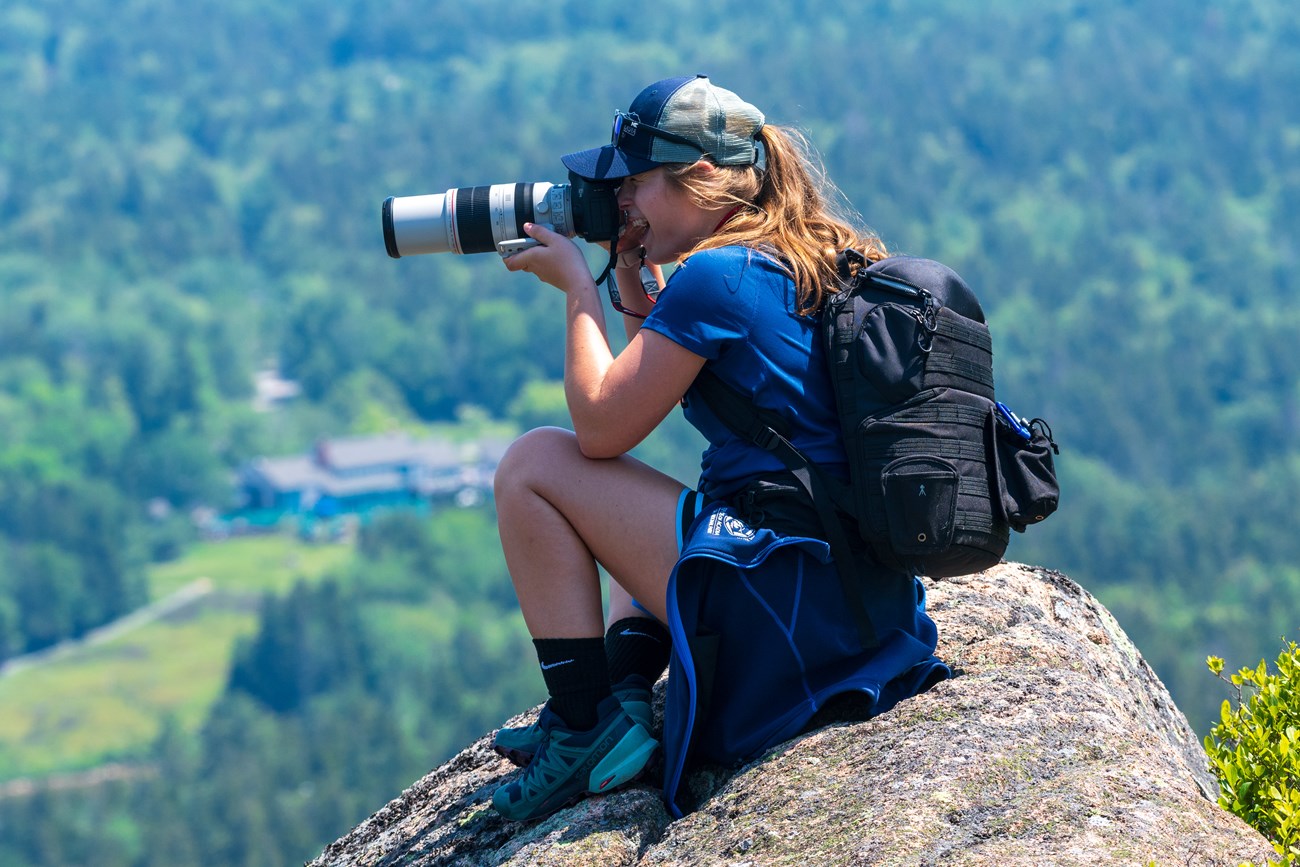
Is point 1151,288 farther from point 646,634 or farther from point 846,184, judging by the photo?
point 646,634

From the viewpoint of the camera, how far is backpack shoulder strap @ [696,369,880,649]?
3398 mm

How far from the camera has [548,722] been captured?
12.0 feet

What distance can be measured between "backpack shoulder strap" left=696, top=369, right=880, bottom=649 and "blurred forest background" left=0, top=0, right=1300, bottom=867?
155ft

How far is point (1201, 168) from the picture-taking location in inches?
5404

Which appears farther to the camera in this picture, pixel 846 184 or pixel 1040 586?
pixel 846 184

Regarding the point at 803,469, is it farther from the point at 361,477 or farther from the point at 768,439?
the point at 361,477

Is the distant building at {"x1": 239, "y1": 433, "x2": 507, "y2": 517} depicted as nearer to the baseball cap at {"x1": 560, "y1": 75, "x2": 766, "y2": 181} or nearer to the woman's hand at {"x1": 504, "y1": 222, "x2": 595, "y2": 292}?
the woman's hand at {"x1": 504, "y1": 222, "x2": 595, "y2": 292}

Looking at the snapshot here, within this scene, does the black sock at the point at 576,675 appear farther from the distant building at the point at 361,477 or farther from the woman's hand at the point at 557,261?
the distant building at the point at 361,477

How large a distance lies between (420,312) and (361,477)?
2638 centimetres

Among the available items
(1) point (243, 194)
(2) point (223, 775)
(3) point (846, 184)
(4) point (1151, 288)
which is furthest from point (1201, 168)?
(2) point (223, 775)

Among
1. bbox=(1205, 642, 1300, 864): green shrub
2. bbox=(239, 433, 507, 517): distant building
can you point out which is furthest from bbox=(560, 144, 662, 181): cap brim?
bbox=(239, 433, 507, 517): distant building

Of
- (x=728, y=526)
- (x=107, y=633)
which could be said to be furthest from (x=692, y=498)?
(x=107, y=633)

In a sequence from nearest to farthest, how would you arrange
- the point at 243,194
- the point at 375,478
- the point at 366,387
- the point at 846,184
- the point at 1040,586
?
the point at 1040,586
the point at 375,478
the point at 366,387
the point at 846,184
the point at 243,194

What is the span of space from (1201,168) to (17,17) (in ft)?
388
